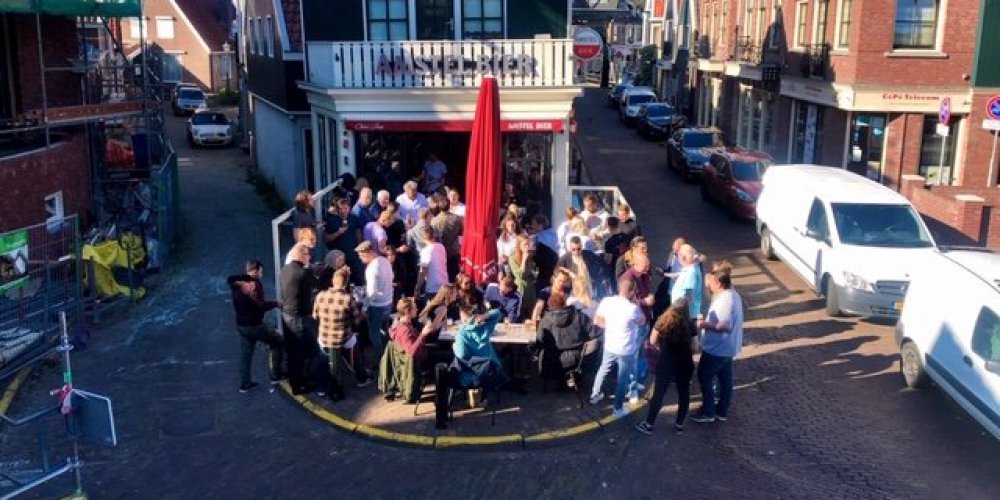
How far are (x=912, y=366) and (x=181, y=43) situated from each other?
54274 mm

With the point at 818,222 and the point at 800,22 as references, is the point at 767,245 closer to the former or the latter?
the point at 818,222

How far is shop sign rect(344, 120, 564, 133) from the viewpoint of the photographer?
1741 centimetres

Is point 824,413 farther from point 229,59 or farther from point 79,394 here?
point 229,59

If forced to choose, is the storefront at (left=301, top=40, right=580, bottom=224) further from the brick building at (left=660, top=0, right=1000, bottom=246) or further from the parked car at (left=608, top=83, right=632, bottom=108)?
the parked car at (left=608, top=83, right=632, bottom=108)

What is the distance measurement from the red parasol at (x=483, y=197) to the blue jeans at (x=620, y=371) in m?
2.11

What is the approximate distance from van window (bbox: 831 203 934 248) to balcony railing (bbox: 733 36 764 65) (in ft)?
61.3

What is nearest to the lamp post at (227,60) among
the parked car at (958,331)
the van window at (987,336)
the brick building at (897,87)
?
the brick building at (897,87)

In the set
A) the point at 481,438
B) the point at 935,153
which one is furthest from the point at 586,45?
the point at 481,438

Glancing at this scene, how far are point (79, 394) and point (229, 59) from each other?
52.6 metres

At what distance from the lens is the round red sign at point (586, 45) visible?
1884cm

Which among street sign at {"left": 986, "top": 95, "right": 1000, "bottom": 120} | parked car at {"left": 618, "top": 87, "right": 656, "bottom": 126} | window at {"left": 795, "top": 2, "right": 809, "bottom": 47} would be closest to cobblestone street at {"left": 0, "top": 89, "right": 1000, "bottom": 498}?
street sign at {"left": 986, "top": 95, "right": 1000, "bottom": 120}

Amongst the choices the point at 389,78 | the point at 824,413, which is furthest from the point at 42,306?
the point at 824,413

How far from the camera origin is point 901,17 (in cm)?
2456

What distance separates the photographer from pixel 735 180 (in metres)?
22.9
